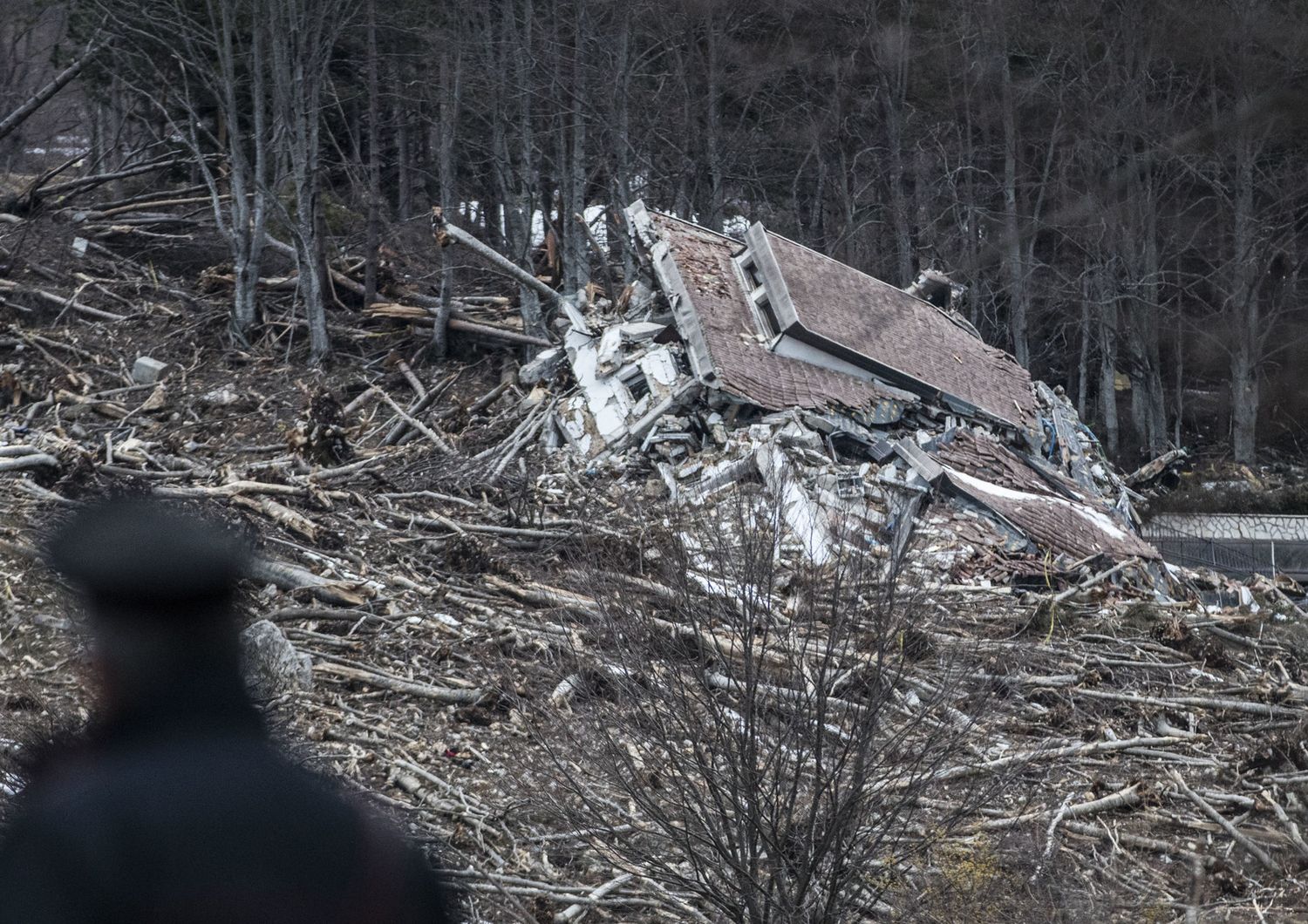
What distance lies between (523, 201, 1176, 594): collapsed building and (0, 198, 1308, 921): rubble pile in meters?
0.05

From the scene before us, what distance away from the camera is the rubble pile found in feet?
18.4

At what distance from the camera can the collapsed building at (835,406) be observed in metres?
11.1

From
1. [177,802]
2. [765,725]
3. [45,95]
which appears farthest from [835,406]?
[45,95]

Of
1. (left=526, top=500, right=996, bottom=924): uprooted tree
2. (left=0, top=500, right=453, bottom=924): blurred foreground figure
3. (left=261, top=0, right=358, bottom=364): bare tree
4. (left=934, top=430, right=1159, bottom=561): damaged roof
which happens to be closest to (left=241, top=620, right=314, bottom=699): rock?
(left=526, top=500, right=996, bottom=924): uprooted tree

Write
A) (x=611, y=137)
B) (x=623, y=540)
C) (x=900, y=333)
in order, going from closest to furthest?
(x=623, y=540) → (x=900, y=333) → (x=611, y=137)

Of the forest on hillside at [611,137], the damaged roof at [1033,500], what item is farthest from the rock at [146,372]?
the damaged roof at [1033,500]

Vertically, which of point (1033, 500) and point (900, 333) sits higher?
point (900, 333)

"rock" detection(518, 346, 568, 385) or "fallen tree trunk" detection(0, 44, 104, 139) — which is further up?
"fallen tree trunk" detection(0, 44, 104, 139)

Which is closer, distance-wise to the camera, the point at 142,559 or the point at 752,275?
the point at 142,559

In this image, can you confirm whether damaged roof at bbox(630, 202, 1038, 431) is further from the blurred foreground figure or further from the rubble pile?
the blurred foreground figure

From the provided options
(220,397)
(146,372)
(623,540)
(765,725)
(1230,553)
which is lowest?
(1230,553)

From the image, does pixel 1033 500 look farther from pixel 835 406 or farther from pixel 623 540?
pixel 623 540

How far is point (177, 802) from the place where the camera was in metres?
1.44

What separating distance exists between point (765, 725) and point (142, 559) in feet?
10.1
